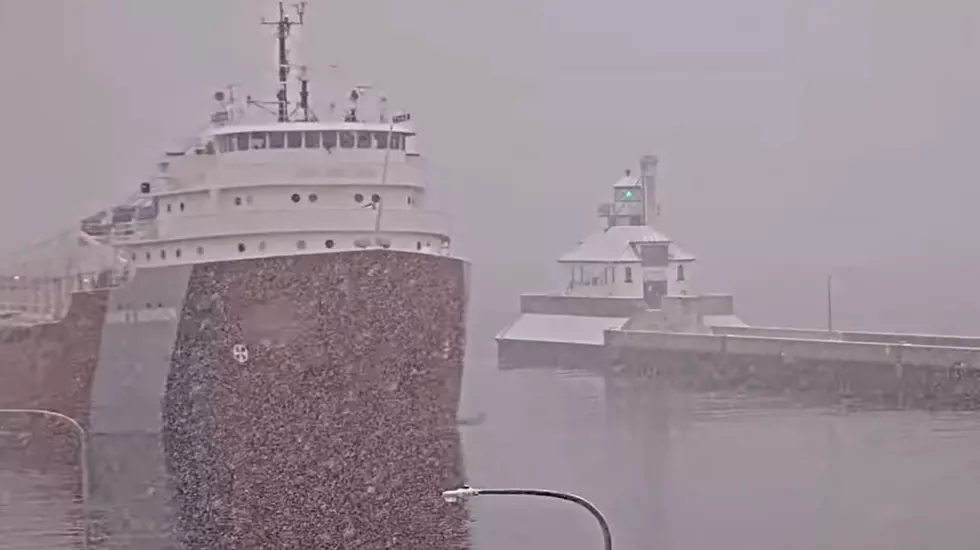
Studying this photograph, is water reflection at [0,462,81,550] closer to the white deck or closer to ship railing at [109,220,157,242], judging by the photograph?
ship railing at [109,220,157,242]

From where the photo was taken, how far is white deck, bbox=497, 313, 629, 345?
10.5 feet

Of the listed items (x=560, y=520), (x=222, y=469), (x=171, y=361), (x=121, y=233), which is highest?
(x=121, y=233)

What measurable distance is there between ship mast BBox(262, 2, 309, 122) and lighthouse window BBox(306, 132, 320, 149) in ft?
0.29

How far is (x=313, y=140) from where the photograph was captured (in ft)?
9.49

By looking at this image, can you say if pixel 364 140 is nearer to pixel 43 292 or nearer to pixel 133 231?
pixel 133 231

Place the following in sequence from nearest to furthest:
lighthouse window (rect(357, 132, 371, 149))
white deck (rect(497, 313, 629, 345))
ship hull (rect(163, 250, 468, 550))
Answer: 1. ship hull (rect(163, 250, 468, 550))
2. lighthouse window (rect(357, 132, 371, 149))
3. white deck (rect(497, 313, 629, 345))

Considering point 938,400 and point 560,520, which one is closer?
point 560,520

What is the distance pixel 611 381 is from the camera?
3.29 meters

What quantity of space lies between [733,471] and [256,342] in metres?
1.45

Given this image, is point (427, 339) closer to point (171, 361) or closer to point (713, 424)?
point (171, 361)

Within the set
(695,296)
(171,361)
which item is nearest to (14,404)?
(171,361)

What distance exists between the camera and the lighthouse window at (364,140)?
2.92 m

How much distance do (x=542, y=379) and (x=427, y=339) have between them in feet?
1.43

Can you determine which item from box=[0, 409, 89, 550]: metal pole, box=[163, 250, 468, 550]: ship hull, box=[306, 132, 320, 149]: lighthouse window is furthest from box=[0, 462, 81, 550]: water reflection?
box=[306, 132, 320, 149]: lighthouse window
